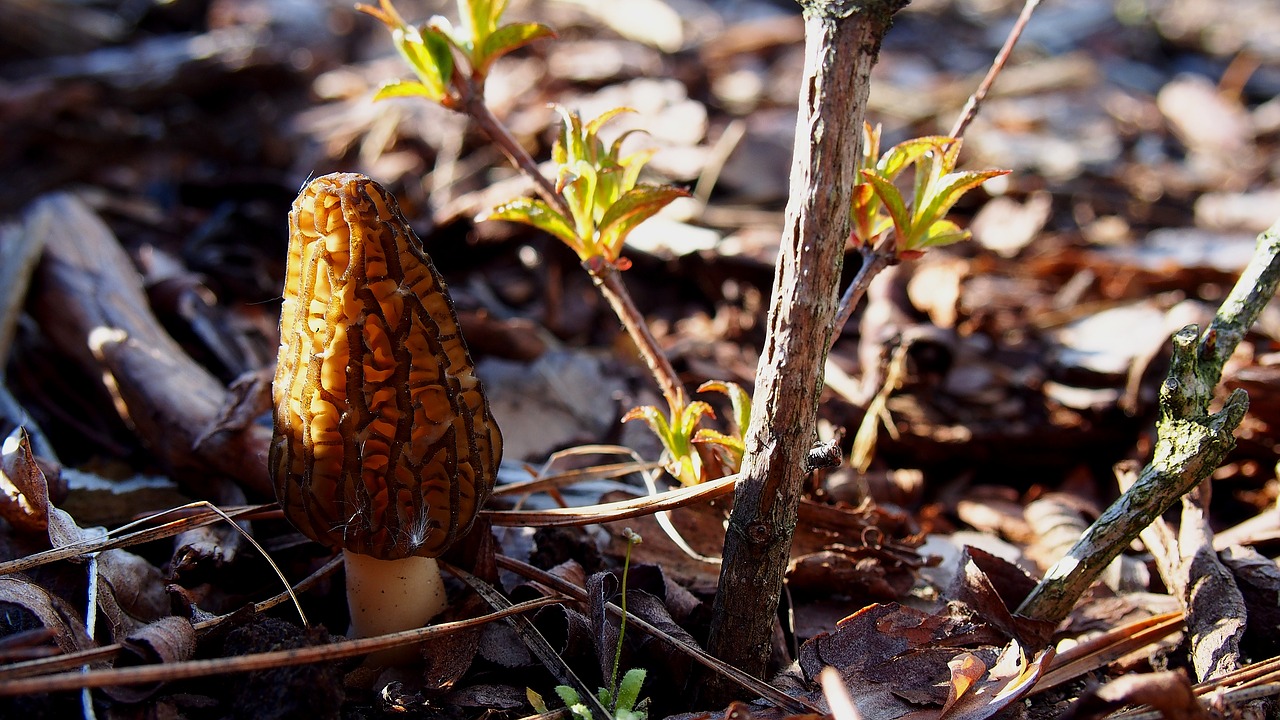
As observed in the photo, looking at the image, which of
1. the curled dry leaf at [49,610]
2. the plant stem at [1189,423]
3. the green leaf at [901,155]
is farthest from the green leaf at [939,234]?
the curled dry leaf at [49,610]

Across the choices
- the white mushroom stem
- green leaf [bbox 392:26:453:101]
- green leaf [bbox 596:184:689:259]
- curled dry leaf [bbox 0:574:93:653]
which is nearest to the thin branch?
green leaf [bbox 596:184:689:259]

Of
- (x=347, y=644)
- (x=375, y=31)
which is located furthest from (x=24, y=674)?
(x=375, y=31)

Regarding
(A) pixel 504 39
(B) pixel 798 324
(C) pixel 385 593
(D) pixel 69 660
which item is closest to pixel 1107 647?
(B) pixel 798 324

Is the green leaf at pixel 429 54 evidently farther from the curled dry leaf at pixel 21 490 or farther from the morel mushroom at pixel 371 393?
the curled dry leaf at pixel 21 490

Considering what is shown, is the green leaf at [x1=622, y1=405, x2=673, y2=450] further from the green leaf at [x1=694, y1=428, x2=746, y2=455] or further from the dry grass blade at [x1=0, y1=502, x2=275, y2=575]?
the dry grass blade at [x1=0, y1=502, x2=275, y2=575]

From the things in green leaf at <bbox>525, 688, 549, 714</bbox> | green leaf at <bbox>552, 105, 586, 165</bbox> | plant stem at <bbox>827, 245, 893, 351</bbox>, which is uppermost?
green leaf at <bbox>552, 105, 586, 165</bbox>

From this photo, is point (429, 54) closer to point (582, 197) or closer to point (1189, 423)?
point (582, 197)
